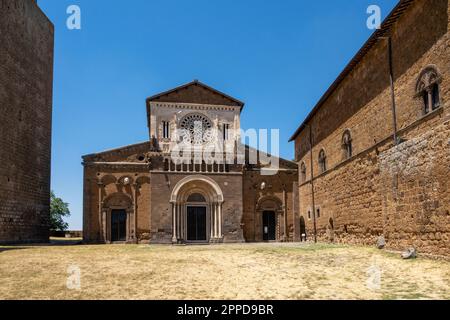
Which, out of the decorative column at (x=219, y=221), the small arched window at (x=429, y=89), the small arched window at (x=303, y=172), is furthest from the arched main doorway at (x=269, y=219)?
the small arched window at (x=429, y=89)

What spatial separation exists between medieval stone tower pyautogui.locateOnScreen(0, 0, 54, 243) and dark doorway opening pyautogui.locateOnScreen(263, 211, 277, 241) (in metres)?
15.6

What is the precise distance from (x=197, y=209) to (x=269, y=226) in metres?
5.48

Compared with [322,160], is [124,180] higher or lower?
lower

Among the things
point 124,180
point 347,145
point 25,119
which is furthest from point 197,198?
point 25,119

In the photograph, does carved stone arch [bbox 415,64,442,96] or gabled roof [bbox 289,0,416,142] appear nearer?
carved stone arch [bbox 415,64,442,96]

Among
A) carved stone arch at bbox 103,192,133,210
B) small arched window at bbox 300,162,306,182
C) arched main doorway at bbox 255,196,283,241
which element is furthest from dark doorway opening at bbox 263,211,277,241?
carved stone arch at bbox 103,192,133,210

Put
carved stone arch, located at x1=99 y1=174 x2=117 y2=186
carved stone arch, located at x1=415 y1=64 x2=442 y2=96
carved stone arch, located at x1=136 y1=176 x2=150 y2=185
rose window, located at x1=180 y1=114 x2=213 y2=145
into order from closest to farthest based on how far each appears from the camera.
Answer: carved stone arch, located at x1=415 y1=64 x2=442 y2=96
carved stone arch, located at x1=99 y1=174 x2=117 y2=186
carved stone arch, located at x1=136 y1=176 x2=150 y2=185
rose window, located at x1=180 y1=114 x2=213 y2=145

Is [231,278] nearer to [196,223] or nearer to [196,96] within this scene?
[196,223]

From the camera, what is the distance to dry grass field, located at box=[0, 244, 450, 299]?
908 cm

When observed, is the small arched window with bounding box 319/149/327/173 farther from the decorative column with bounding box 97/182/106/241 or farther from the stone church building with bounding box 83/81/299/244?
the decorative column with bounding box 97/182/106/241

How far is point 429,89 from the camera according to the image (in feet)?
46.8

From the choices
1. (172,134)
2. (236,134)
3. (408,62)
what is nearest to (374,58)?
(408,62)

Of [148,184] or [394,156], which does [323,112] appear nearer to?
[394,156]

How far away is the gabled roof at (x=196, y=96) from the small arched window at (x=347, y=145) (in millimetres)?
10667
